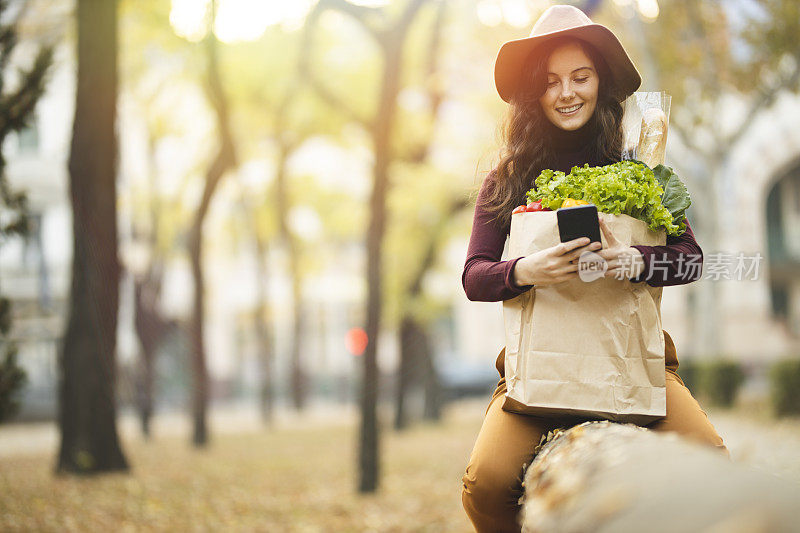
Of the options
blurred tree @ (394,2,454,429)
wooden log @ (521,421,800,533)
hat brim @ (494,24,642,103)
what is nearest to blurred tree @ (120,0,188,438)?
blurred tree @ (394,2,454,429)

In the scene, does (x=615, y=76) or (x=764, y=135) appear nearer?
(x=615, y=76)

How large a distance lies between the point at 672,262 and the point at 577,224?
1.22ft

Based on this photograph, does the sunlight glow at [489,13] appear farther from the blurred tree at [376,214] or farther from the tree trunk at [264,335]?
the tree trunk at [264,335]

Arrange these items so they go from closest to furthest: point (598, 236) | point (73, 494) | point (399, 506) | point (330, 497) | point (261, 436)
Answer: point (598, 236), point (73, 494), point (399, 506), point (330, 497), point (261, 436)

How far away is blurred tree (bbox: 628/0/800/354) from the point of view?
1393cm

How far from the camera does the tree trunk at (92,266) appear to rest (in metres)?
9.12

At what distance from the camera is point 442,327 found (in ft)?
127

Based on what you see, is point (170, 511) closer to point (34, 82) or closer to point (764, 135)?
point (34, 82)

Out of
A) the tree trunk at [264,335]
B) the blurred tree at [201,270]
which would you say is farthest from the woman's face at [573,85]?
the tree trunk at [264,335]

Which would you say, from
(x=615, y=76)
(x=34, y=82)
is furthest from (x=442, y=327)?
(x=615, y=76)

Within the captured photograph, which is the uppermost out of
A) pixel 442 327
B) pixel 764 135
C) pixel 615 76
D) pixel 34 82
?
pixel 764 135

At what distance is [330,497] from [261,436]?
30.9 feet

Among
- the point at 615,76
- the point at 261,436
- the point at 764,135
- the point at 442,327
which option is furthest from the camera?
the point at 442,327

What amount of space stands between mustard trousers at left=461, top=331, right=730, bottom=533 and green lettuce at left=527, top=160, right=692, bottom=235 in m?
0.59
